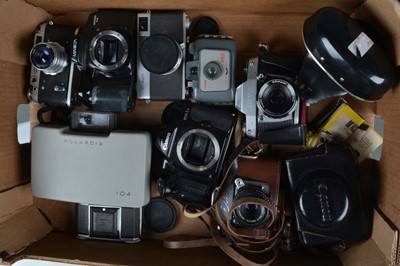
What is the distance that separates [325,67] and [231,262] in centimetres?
66

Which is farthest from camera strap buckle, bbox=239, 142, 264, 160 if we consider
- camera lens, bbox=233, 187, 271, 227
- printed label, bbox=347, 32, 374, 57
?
printed label, bbox=347, 32, 374, 57

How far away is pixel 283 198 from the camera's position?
4.24ft

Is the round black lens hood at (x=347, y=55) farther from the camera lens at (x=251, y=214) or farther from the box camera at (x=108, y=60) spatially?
the box camera at (x=108, y=60)

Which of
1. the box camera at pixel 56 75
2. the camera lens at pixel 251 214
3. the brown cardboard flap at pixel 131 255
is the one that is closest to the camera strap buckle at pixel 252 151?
the camera lens at pixel 251 214

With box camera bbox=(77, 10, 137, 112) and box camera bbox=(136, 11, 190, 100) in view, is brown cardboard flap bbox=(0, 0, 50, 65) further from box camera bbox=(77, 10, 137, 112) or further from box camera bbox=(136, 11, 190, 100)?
box camera bbox=(136, 11, 190, 100)

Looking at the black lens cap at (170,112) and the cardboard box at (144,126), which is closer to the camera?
the cardboard box at (144,126)

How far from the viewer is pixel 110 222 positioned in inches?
54.9

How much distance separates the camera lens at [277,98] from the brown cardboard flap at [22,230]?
0.84 m

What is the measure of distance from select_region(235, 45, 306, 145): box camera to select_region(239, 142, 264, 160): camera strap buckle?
0.19ft

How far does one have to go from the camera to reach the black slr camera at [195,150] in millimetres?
1293

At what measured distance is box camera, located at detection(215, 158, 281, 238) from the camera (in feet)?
4.07

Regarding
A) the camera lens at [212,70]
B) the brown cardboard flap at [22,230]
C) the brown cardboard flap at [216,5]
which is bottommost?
the brown cardboard flap at [22,230]

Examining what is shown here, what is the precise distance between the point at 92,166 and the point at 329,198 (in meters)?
0.71

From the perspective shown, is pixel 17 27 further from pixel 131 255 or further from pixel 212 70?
pixel 131 255
